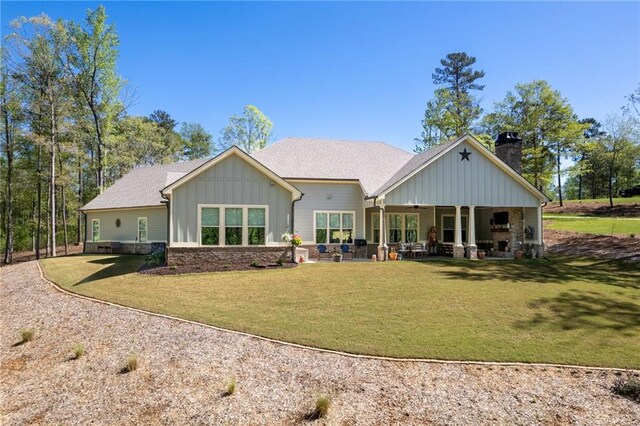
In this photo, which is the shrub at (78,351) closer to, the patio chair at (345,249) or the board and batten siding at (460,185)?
the patio chair at (345,249)

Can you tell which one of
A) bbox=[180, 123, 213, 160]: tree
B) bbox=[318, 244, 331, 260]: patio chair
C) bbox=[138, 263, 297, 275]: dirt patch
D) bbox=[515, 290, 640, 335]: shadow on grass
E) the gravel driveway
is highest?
bbox=[180, 123, 213, 160]: tree

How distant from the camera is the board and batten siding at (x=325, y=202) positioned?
1953cm

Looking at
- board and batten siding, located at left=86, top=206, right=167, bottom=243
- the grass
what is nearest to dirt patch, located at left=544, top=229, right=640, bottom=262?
the grass

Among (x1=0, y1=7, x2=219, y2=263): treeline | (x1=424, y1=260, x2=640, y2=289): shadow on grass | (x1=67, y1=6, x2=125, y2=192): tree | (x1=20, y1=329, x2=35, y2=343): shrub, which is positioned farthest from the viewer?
(x1=67, y1=6, x2=125, y2=192): tree

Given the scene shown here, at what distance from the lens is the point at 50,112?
23.5 m

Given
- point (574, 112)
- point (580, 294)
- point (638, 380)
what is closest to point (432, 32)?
point (580, 294)

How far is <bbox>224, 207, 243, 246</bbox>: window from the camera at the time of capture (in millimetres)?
15523

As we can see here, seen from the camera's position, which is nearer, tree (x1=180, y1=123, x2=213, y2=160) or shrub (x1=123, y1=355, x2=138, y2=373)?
shrub (x1=123, y1=355, x2=138, y2=373)

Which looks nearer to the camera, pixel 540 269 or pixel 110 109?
pixel 540 269

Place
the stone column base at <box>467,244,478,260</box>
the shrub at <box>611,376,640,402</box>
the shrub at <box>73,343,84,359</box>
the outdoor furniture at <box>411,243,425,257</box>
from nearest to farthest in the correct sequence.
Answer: the shrub at <box>611,376,640,402</box>
the shrub at <box>73,343,84,359</box>
the stone column base at <box>467,244,478,260</box>
the outdoor furniture at <box>411,243,425,257</box>

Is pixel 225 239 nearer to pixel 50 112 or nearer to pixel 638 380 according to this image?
pixel 638 380

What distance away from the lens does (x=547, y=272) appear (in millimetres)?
14703

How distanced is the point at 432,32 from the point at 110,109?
87.3 feet

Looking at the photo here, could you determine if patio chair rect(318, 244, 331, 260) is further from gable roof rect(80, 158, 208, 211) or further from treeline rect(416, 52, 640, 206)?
treeline rect(416, 52, 640, 206)
